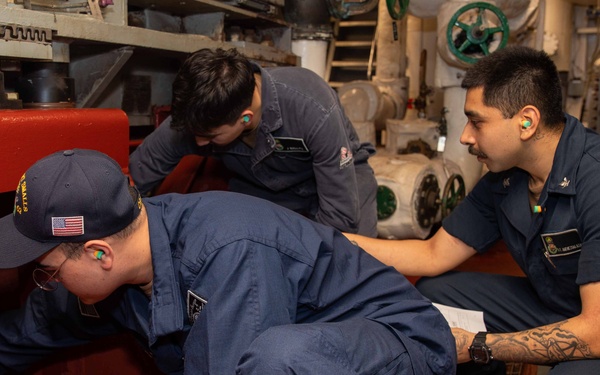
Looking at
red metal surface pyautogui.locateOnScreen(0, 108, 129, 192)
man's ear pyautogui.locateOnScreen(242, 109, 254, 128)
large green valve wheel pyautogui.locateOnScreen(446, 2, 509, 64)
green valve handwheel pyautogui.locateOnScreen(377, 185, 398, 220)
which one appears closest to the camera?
red metal surface pyautogui.locateOnScreen(0, 108, 129, 192)

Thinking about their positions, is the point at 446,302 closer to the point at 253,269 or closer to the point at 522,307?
the point at 522,307

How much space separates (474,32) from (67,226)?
2677 millimetres

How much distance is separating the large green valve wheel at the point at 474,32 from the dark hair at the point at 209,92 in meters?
1.77

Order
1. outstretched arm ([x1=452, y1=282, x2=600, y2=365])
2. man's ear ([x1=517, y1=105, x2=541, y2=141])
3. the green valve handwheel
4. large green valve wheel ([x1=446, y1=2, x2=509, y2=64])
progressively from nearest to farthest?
outstretched arm ([x1=452, y1=282, x2=600, y2=365])
man's ear ([x1=517, y1=105, x2=541, y2=141])
the green valve handwheel
large green valve wheel ([x1=446, y1=2, x2=509, y2=64])

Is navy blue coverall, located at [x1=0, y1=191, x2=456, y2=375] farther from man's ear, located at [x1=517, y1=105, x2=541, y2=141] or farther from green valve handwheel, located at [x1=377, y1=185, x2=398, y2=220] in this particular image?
green valve handwheel, located at [x1=377, y1=185, x2=398, y2=220]

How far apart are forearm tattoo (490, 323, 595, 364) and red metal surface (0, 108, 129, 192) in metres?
1.20

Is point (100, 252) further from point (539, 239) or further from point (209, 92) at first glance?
point (539, 239)

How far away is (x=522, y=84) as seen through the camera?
1759 mm

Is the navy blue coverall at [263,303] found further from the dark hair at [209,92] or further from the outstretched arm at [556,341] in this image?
the dark hair at [209,92]

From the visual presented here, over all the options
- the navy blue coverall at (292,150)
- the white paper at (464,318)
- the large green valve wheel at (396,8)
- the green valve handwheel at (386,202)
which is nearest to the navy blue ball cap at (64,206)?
the navy blue coverall at (292,150)

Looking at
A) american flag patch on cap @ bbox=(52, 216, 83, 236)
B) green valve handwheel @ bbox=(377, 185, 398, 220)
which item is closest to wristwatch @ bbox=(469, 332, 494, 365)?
american flag patch on cap @ bbox=(52, 216, 83, 236)

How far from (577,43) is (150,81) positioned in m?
4.68

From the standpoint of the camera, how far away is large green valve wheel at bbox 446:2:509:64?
3182 millimetres

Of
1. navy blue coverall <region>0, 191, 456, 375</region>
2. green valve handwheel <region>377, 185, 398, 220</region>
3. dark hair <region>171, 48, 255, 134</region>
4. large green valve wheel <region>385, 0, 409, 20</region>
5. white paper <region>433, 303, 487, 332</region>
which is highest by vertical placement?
large green valve wheel <region>385, 0, 409, 20</region>
